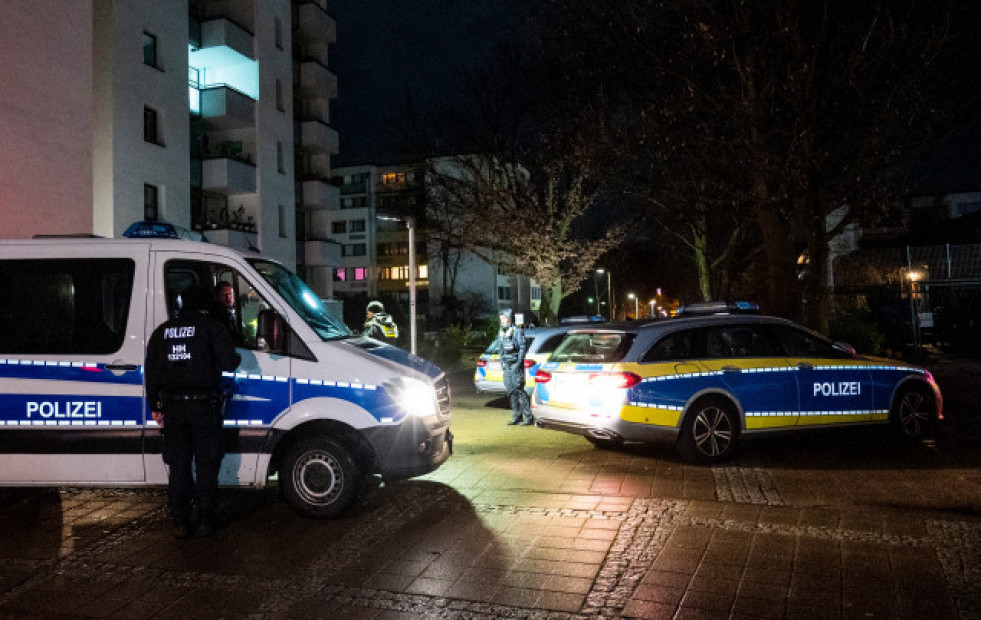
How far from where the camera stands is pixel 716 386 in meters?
8.17

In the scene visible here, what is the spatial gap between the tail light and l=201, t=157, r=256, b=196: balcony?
74.4ft

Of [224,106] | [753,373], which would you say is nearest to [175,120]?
[224,106]

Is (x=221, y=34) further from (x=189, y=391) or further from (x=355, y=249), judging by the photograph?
(x=355, y=249)

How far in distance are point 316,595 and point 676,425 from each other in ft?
15.6

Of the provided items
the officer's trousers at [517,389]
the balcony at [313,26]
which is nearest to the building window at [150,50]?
the balcony at [313,26]

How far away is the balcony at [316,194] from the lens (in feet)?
118

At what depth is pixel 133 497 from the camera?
708cm

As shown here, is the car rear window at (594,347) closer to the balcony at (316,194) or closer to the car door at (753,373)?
the car door at (753,373)

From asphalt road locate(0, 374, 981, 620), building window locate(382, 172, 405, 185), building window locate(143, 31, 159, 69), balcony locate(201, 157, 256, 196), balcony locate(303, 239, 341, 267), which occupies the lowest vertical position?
asphalt road locate(0, 374, 981, 620)

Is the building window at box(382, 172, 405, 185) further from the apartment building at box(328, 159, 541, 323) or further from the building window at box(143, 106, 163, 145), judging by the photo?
the building window at box(143, 106, 163, 145)

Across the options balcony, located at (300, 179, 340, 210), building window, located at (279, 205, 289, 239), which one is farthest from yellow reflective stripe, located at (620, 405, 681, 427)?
balcony, located at (300, 179, 340, 210)

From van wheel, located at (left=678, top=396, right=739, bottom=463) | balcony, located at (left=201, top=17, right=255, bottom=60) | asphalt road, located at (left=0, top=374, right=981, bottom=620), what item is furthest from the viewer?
balcony, located at (left=201, top=17, right=255, bottom=60)

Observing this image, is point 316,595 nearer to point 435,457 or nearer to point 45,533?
point 435,457

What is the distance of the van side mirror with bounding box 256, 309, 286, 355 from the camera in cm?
592
